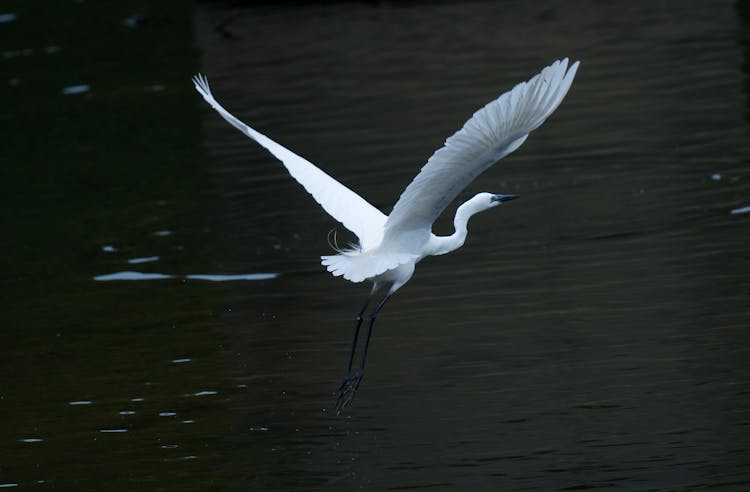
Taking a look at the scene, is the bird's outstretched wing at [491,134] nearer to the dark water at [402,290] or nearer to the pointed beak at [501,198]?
the pointed beak at [501,198]

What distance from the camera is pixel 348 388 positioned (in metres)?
7.23

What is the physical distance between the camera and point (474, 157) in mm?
6191

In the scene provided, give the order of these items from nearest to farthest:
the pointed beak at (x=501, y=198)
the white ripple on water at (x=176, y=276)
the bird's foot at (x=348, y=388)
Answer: the bird's foot at (x=348, y=388) → the pointed beak at (x=501, y=198) → the white ripple on water at (x=176, y=276)

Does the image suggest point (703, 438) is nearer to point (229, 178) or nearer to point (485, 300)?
point (485, 300)

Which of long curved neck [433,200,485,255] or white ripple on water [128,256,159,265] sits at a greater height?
long curved neck [433,200,485,255]

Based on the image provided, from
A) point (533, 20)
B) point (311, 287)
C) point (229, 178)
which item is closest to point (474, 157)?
point (311, 287)

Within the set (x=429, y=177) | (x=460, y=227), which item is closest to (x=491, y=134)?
(x=429, y=177)

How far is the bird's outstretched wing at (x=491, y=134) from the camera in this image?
5766 mm

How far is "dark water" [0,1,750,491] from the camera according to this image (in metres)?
6.50

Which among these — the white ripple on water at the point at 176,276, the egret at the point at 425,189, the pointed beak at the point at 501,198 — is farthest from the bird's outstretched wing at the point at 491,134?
the white ripple on water at the point at 176,276

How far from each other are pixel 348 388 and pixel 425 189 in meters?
1.19

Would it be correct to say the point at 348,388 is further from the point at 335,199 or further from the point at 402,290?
the point at 402,290

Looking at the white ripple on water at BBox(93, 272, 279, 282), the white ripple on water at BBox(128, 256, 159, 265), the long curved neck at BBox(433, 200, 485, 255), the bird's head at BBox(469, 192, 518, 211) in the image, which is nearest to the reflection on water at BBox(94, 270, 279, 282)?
the white ripple on water at BBox(93, 272, 279, 282)

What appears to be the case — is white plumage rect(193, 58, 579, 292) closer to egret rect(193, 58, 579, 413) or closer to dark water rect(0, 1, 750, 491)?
egret rect(193, 58, 579, 413)
